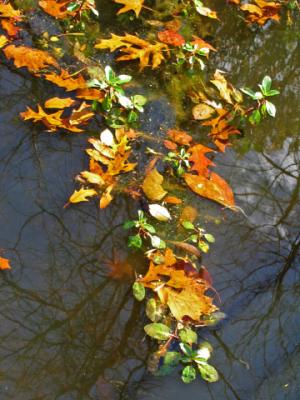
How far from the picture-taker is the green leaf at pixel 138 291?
1965 mm

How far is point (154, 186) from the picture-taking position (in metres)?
2.31

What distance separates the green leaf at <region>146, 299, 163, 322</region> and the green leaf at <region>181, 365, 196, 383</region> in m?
0.24

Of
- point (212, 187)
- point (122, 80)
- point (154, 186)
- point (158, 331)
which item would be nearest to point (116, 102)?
point (122, 80)

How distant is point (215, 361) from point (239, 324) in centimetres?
20

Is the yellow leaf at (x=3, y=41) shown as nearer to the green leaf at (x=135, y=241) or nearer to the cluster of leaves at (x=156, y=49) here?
the cluster of leaves at (x=156, y=49)

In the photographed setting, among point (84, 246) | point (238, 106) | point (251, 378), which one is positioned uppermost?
point (238, 106)

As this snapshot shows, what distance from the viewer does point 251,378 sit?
1.86 meters

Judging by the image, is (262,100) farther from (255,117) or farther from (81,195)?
(81,195)

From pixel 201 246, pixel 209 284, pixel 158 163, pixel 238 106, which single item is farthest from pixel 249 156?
pixel 209 284

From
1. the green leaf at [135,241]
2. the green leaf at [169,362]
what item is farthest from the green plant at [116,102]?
the green leaf at [169,362]

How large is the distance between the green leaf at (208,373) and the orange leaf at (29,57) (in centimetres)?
185

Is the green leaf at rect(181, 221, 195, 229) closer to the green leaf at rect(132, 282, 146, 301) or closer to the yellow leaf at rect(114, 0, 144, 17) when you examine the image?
the green leaf at rect(132, 282, 146, 301)

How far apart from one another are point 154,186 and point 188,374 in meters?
0.89

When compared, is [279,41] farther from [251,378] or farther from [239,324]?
[251,378]
